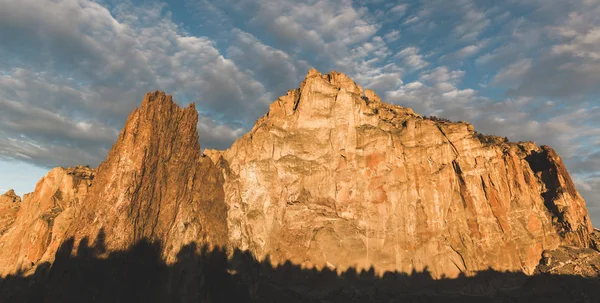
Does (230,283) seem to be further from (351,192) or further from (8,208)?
(8,208)

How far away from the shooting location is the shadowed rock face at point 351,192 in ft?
178

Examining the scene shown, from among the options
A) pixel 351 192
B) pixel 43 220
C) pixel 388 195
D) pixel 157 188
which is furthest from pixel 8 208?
pixel 388 195

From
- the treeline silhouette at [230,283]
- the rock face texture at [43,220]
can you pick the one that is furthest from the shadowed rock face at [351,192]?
the treeline silhouette at [230,283]

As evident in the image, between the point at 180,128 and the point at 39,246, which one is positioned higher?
the point at 180,128

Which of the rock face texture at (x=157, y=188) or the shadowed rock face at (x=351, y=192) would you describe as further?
the shadowed rock face at (x=351, y=192)

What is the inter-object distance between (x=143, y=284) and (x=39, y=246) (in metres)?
14.4

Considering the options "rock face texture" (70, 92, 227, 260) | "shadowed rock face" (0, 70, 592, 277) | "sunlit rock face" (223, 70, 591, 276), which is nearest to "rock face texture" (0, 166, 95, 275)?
"shadowed rock face" (0, 70, 592, 277)

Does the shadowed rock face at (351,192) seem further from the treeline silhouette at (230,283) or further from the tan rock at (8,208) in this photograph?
the tan rock at (8,208)

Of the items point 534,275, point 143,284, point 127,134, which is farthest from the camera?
point 534,275

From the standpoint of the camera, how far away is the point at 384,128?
213 ft

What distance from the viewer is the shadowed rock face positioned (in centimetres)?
5438

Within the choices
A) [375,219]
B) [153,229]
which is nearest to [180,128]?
[153,229]

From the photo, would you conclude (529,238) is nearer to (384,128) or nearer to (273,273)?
(384,128)

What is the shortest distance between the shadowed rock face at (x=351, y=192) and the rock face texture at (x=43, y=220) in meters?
0.57
